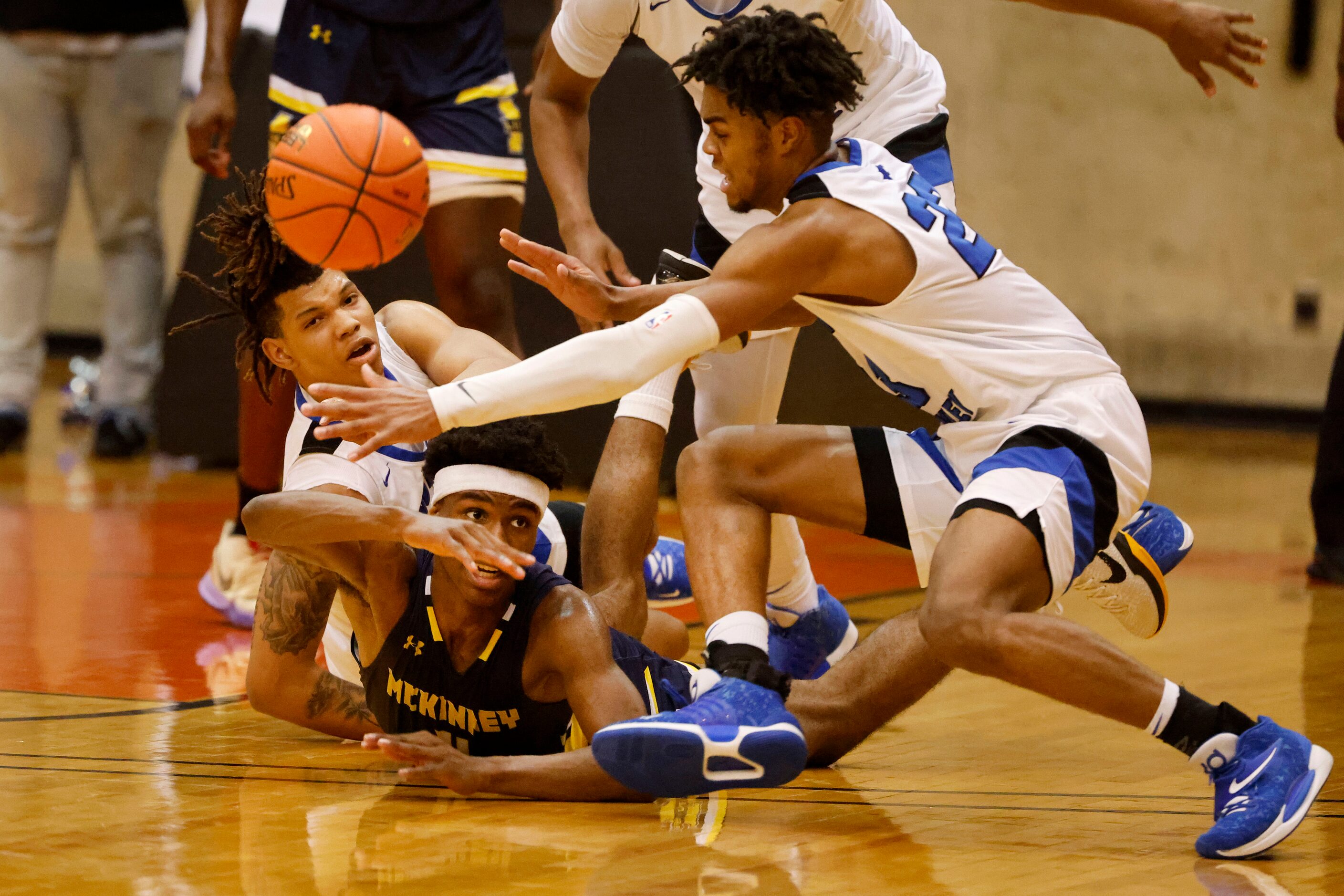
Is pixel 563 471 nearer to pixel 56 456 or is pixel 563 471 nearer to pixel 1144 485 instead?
pixel 1144 485

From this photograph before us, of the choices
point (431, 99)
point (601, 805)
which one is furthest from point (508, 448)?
point (431, 99)

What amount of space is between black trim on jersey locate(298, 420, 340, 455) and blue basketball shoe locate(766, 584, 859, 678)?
3.93ft

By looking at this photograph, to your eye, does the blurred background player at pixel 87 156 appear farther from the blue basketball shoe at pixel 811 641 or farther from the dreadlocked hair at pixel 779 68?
the dreadlocked hair at pixel 779 68

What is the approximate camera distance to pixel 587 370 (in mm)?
3158

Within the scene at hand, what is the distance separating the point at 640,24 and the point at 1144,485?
1899 mm

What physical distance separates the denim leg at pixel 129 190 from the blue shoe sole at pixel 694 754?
6631mm

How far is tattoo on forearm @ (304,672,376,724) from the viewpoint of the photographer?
3812 mm

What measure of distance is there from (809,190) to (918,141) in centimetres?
98

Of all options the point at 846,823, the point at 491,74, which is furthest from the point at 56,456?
the point at 846,823

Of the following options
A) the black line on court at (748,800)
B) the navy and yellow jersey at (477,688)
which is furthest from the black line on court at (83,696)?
the navy and yellow jersey at (477,688)

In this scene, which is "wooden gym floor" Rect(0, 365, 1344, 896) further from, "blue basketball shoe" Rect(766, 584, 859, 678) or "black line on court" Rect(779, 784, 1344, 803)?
"blue basketball shoe" Rect(766, 584, 859, 678)

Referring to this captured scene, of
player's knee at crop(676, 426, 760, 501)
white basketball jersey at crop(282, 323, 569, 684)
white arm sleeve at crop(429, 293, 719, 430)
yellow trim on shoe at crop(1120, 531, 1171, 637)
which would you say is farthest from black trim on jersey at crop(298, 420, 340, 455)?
yellow trim on shoe at crop(1120, 531, 1171, 637)

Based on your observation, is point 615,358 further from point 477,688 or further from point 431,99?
point 431,99

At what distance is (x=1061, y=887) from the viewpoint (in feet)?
9.09
